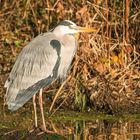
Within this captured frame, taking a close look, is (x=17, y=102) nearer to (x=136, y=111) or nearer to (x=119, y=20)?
(x=136, y=111)

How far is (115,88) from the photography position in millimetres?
7906

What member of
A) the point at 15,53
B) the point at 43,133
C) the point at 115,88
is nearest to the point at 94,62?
the point at 115,88

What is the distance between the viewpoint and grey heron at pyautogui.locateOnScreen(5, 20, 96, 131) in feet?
22.0

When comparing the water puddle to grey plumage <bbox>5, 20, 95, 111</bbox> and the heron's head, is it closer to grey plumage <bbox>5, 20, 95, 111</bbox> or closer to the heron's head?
grey plumage <bbox>5, 20, 95, 111</bbox>

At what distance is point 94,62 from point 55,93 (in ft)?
2.05

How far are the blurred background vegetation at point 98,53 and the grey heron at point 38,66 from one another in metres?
0.83

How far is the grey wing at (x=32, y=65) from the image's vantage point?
671 centimetres

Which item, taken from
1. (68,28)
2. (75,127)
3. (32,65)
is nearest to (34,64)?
(32,65)

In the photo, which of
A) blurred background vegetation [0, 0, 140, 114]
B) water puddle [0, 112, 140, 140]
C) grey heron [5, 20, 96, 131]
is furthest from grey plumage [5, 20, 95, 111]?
blurred background vegetation [0, 0, 140, 114]

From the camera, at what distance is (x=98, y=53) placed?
820cm

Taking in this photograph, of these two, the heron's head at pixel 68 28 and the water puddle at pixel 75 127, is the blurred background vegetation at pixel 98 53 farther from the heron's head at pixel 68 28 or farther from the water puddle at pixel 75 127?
the heron's head at pixel 68 28

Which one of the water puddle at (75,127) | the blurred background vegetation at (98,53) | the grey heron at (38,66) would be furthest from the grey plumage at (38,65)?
the blurred background vegetation at (98,53)

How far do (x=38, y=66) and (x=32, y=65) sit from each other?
0.07 metres

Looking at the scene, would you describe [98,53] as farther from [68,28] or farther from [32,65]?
[32,65]
